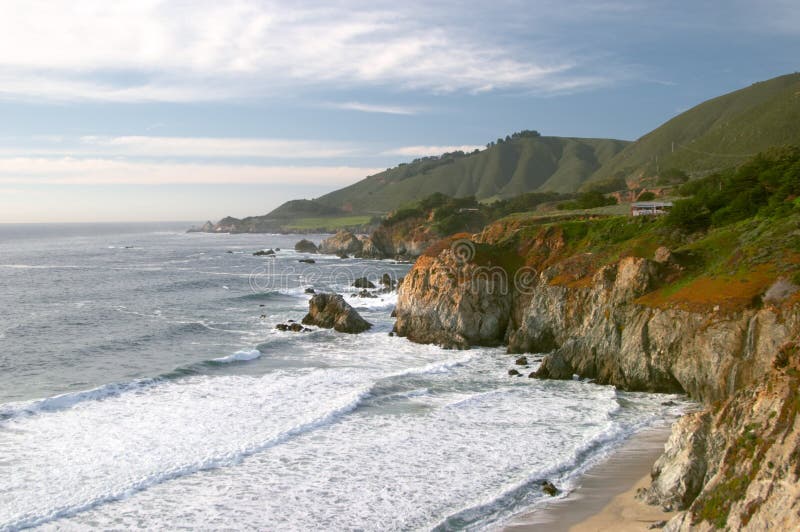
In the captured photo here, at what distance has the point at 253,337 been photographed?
1587 inches

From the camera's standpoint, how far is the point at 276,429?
22.4m

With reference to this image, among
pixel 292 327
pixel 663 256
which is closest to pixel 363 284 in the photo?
pixel 292 327

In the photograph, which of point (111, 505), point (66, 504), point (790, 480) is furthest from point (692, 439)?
point (66, 504)

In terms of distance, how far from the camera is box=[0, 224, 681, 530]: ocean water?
54.0 ft

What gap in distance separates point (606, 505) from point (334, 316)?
28.5 m

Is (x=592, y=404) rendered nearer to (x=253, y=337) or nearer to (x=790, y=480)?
(x=790, y=480)

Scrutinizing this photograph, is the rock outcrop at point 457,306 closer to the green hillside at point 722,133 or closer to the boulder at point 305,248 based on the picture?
the green hillside at point 722,133

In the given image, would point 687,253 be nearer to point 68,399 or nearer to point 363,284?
point 68,399

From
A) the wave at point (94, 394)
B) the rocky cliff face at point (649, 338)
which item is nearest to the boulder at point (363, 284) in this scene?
the rocky cliff face at point (649, 338)

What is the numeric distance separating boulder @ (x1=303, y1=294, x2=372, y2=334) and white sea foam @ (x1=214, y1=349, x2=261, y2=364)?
7.74 meters

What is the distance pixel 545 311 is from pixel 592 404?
9679 mm

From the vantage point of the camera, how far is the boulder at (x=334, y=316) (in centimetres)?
4175

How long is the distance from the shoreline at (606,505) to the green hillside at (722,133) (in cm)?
8004

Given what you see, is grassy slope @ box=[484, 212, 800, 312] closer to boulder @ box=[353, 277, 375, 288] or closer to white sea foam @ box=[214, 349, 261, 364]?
white sea foam @ box=[214, 349, 261, 364]
